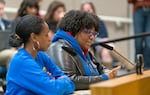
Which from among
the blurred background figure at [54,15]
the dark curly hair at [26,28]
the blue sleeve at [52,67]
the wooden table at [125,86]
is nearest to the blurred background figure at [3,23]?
the blurred background figure at [54,15]

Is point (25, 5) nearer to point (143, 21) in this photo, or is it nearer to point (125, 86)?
point (143, 21)

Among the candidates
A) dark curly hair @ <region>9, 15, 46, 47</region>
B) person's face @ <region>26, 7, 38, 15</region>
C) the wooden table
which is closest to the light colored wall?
person's face @ <region>26, 7, 38, 15</region>

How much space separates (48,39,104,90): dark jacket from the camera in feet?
11.0

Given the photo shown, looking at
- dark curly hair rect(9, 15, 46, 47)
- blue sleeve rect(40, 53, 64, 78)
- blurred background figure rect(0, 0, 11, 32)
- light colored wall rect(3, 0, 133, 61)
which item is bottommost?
light colored wall rect(3, 0, 133, 61)

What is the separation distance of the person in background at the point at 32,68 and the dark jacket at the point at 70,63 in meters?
0.24

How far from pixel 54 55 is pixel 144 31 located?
3489mm

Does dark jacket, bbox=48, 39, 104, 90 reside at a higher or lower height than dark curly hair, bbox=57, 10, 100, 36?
lower

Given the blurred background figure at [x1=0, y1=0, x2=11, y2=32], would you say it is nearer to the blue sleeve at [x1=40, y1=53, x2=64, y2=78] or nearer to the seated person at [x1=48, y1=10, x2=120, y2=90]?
the seated person at [x1=48, y1=10, x2=120, y2=90]

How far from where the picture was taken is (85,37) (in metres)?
3.45

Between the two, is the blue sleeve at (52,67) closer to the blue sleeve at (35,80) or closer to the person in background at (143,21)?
the blue sleeve at (35,80)

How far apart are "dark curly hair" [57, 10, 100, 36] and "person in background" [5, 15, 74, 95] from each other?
404 mm

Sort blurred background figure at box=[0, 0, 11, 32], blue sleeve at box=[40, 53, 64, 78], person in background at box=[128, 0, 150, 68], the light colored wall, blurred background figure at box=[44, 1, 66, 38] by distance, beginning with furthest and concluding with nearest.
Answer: the light colored wall, person in background at box=[128, 0, 150, 68], blurred background figure at box=[44, 1, 66, 38], blurred background figure at box=[0, 0, 11, 32], blue sleeve at box=[40, 53, 64, 78]

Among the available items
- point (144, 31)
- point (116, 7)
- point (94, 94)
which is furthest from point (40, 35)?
point (116, 7)

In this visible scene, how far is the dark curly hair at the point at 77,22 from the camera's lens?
3.44m
